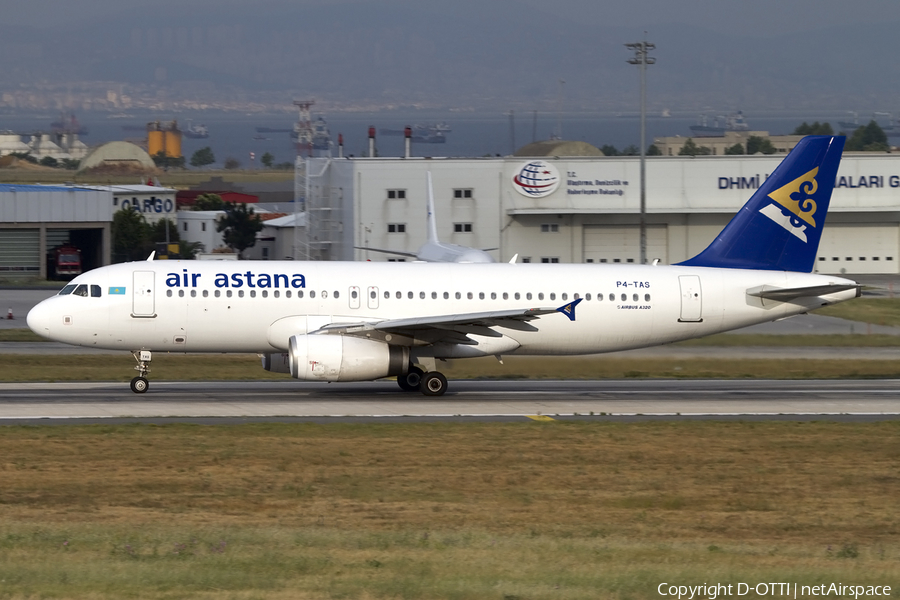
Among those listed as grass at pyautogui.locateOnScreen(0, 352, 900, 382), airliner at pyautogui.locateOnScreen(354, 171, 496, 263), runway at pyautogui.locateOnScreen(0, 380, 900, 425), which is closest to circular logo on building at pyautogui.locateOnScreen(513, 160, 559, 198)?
airliner at pyautogui.locateOnScreen(354, 171, 496, 263)

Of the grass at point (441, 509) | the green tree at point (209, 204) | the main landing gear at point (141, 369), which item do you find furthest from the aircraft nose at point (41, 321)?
the green tree at point (209, 204)

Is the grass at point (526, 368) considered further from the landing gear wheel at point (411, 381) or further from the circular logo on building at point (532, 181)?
the circular logo on building at point (532, 181)

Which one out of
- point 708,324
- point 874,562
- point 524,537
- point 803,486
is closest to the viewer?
point 874,562

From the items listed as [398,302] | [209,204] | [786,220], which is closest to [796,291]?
[786,220]

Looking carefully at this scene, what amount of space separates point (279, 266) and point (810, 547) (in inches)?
708

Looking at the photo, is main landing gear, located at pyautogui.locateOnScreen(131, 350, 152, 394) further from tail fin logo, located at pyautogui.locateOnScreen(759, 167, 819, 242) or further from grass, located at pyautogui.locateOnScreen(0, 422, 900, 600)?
tail fin logo, located at pyautogui.locateOnScreen(759, 167, 819, 242)

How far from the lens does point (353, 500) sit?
1767 centimetres

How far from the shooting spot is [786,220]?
32.7 meters

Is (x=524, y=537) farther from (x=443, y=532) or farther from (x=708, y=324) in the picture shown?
(x=708, y=324)

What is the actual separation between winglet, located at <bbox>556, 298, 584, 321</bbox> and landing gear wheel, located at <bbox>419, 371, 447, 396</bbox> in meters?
3.83

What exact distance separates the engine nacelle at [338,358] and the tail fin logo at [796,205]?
12635 mm

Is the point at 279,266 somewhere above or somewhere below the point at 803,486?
above

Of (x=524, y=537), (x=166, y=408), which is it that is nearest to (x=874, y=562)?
(x=524, y=537)

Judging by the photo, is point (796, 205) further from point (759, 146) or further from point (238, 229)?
point (759, 146)
